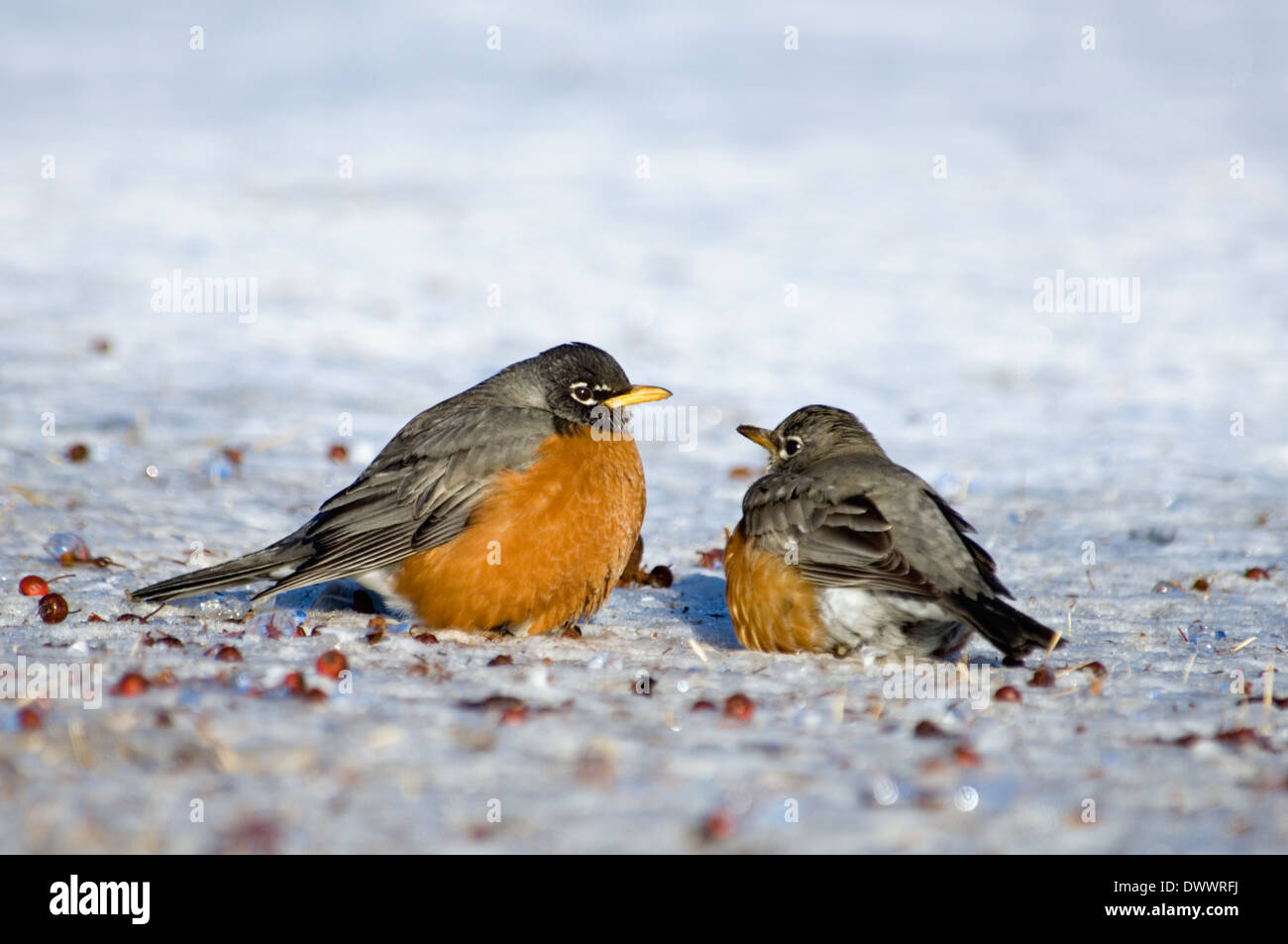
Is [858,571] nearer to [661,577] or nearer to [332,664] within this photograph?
[661,577]

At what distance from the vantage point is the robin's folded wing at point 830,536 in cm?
621

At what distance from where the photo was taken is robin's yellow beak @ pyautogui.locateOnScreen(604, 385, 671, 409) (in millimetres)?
7293

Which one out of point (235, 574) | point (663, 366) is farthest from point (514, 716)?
point (663, 366)

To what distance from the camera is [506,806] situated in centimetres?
397

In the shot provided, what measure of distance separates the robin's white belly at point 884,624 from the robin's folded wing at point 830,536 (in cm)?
9

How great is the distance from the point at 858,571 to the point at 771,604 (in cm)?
46

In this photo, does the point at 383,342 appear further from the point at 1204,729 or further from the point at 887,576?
the point at 1204,729

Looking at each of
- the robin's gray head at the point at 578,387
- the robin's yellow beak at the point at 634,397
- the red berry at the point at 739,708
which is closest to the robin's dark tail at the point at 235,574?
the robin's gray head at the point at 578,387

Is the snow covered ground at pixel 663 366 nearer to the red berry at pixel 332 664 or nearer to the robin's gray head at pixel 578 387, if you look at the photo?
the red berry at pixel 332 664

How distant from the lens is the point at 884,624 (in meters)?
6.34

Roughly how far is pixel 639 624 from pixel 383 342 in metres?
7.26

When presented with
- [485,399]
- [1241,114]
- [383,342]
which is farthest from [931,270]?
[485,399]

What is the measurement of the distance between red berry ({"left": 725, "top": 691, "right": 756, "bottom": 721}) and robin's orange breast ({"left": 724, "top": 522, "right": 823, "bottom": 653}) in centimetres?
147

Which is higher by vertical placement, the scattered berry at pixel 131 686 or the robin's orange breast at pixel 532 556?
the robin's orange breast at pixel 532 556
